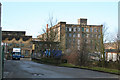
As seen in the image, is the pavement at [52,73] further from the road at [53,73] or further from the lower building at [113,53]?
the lower building at [113,53]

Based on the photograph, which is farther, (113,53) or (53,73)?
(113,53)

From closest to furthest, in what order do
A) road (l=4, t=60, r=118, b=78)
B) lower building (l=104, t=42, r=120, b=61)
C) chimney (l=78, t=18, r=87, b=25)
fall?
road (l=4, t=60, r=118, b=78) → lower building (l=104, t=42, r=120, b=61) → chimney (l=78, t=18, r=87, b=25)

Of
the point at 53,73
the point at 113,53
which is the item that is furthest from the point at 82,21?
the point at 53,73

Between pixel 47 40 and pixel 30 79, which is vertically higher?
pixel 47 40

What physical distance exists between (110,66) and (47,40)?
16371 mm

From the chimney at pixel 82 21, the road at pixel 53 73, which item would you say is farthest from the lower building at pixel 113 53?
the chimney at pixel 82 21

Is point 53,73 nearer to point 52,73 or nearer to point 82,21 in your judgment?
point 52,73

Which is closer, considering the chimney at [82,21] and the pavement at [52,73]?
the pavement at [52,73]

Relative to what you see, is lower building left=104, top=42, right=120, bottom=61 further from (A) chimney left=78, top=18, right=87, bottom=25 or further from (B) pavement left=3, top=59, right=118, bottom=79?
(A) chimney left=78, top=18, right=87, bottom=25

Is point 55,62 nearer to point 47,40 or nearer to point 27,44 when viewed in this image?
point 47,40

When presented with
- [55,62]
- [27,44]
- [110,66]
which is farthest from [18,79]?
[27,44]

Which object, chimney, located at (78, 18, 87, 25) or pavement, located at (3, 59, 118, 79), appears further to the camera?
chimney, located at (78, 18, 87, 25)

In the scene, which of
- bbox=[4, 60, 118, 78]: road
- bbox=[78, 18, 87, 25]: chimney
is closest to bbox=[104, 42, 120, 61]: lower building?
bbox=[4, 60, 118, 78]: road

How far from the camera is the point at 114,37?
3481 cm
